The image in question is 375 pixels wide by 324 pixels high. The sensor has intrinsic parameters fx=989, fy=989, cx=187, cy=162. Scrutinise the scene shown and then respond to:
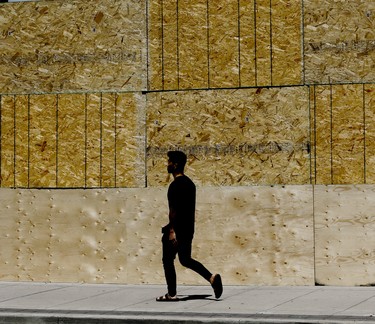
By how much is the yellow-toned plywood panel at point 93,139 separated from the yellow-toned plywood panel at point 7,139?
127cm

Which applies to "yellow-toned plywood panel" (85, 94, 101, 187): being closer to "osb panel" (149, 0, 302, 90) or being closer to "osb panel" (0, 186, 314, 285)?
"osb panel" (0, 186, 314, 285)

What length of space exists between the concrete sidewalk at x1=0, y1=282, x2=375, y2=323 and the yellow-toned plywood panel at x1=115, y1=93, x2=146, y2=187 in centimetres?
173

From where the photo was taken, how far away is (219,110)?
15.3 m

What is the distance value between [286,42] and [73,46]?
346cm

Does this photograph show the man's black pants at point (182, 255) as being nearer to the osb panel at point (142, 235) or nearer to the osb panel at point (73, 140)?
the osb panel at point (142, 235)

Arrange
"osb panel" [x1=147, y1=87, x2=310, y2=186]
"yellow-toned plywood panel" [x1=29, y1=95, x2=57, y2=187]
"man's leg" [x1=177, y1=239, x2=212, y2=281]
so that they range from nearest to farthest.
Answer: "man's leg" [x1=177, y1=239, x2=212, y2=281] < "osb panel" [x1=147, y1=87, x2=310, y2=186] < "yellow-toned plywood panel" [x1=29, y1=95, x2=57, y2=187]

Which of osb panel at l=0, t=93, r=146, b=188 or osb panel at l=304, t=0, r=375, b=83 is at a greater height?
osb panel at l=304, t=0, r=375, b=83

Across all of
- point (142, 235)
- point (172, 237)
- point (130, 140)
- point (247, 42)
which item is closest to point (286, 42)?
point (247, 42)

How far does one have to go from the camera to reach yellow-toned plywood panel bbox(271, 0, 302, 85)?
15.1 metres

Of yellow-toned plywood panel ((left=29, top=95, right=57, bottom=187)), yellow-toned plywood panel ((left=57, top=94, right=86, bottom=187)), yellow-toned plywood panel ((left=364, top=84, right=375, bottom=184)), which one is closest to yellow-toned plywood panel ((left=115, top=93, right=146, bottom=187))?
yellow-toned plywood panel ((left=57, top=94, right=86, bottom=187))

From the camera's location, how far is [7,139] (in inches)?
634

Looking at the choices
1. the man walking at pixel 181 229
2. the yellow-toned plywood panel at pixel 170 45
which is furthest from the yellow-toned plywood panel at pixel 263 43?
the man walking at pixel 181 229

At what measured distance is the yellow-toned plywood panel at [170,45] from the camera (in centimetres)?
1555

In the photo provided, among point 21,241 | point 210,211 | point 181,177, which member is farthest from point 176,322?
point 21,241
